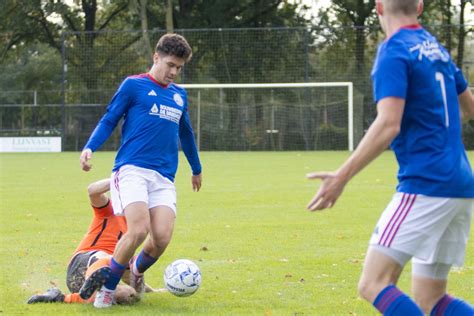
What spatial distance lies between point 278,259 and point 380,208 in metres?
5.20

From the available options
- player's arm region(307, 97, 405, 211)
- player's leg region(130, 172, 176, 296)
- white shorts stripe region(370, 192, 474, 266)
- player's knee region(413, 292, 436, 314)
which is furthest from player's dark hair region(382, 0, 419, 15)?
player's leg region(130, 172, 176, 296)

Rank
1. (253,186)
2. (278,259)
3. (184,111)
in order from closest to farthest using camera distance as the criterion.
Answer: (184,111) < (278,259) < (253,186)

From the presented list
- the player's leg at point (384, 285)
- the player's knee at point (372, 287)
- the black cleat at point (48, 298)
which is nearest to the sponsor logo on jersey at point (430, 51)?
the player's leg at point (384, 285)

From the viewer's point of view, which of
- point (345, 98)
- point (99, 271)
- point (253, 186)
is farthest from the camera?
point (345, 98)

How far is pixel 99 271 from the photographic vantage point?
6898mm

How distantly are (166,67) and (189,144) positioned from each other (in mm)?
826

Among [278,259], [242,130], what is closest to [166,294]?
[278,259]

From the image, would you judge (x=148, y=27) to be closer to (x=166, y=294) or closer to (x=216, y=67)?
(x=216, y=67)

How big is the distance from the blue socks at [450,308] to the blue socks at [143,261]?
2.83m

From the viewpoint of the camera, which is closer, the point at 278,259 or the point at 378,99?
the point at 378,99

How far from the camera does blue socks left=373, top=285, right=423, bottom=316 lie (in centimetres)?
445

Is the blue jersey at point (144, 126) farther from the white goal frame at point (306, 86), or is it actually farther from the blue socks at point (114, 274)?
the white goal frame at point (306, 86)

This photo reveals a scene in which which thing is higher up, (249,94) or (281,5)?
(281,5)

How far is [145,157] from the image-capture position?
23.3 ft
